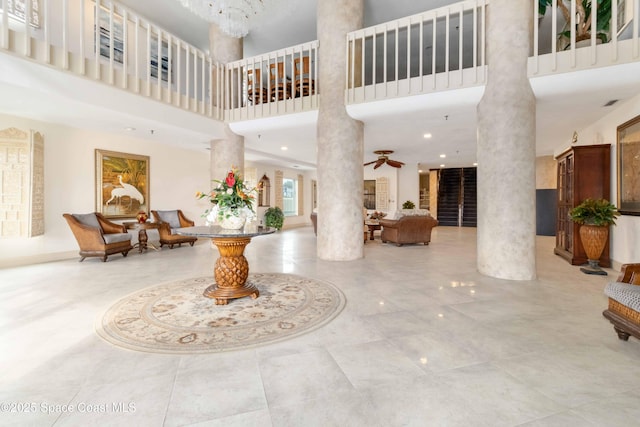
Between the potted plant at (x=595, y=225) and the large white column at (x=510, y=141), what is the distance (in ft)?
4.32

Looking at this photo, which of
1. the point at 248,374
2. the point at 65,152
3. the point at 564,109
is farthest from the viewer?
the point at 65,152

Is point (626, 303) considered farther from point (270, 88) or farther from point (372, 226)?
point (372, 226)

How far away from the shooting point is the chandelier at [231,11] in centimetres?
384

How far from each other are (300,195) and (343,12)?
323 inches

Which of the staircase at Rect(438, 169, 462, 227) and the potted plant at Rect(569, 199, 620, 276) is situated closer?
the potted plant at Rect(569, 199, 620, 276)

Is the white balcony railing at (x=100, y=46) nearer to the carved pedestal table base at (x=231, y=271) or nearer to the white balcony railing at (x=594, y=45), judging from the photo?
the carved pedestal table base at (x=231, y=271)

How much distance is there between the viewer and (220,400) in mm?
1617

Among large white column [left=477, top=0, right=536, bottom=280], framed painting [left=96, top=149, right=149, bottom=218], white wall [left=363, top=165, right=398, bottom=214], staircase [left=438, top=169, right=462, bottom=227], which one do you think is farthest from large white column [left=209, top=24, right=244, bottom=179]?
staircase [left=438, top=169, right=462, bottom=227]

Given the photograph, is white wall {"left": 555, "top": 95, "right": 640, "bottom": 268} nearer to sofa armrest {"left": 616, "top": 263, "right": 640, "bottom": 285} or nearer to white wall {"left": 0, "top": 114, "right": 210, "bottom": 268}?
sofa armrest {"left": 616, "top": 263, "right": 640, "bottom": 285}

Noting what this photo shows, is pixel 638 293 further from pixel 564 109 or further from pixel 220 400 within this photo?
pixel 564 109

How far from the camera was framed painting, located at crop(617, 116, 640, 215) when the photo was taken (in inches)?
165

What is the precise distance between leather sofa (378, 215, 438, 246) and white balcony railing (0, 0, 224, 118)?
492cm

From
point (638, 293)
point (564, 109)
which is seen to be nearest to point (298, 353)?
→ point (638, 293)

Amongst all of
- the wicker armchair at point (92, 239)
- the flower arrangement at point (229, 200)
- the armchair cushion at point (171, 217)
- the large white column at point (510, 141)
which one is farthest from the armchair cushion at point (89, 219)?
the large white column at point (510, 141)
